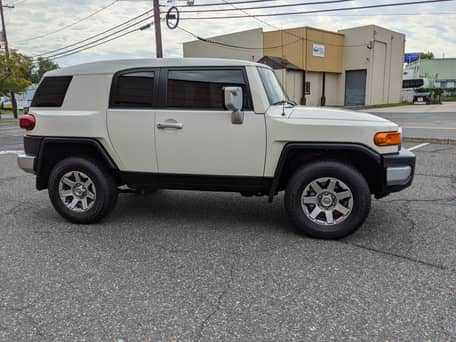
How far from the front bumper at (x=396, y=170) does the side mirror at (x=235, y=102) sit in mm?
1528

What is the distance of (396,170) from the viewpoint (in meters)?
4.00

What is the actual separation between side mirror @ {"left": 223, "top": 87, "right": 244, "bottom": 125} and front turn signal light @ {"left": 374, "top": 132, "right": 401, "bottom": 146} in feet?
4.53

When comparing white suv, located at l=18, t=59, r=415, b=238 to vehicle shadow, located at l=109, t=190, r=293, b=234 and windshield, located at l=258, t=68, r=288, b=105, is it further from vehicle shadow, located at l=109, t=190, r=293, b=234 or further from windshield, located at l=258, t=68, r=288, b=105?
vehicle shadow, located at l=109, t=190, r=293, b=234

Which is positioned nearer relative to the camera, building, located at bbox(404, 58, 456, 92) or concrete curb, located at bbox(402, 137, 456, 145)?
concrete curb, located at bbox(402, 137, 456, 145)

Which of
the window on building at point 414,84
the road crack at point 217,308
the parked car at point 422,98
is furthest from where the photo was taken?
the window on building at point 414,84

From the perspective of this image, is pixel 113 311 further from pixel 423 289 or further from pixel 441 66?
pixel 441 66

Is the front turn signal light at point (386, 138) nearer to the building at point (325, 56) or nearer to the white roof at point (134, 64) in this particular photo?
the white roof at point (134, 64)

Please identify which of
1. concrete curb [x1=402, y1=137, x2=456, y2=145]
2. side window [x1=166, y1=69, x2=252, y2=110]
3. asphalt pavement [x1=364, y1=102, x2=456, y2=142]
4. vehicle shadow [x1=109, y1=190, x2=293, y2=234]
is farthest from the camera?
asphalt pavement [x1=364, y1=102, x2=456, y2=142]

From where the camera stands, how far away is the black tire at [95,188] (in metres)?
4.59

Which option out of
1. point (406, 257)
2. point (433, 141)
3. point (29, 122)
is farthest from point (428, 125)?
point (29, 122)

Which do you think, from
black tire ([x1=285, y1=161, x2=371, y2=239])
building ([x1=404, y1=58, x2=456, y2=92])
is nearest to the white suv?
black tire ([x1=285, y1=161, x2=371, y2=239])

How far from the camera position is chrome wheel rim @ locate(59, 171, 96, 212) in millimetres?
4684

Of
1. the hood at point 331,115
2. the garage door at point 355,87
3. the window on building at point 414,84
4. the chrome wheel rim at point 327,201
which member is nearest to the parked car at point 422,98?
the window on building at point 414,84

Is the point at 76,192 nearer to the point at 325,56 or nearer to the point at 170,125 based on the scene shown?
the point at 170,125
